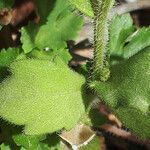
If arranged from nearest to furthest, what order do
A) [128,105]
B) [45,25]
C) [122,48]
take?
[128,105] → [122,48] → [45,25]

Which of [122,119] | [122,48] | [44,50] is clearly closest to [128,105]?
[122,119]

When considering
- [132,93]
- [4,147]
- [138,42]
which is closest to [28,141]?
[4,147]

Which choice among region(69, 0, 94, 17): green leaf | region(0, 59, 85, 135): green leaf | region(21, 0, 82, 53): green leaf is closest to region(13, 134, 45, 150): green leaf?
region(0, 59, 85, 135): green leaf

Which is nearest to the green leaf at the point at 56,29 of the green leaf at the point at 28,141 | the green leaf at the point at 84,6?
the green leaf at the point at 28,141

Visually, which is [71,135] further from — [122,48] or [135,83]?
[135,83]

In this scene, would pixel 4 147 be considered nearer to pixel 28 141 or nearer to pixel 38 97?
pixel 28 141

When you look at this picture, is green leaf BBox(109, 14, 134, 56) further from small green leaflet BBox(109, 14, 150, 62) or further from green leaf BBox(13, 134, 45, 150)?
green leaf BBox(13, 134, 45, 150)
